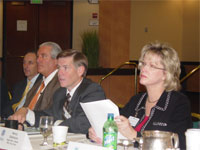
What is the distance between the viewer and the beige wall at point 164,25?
12.1 metres

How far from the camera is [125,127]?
241cm

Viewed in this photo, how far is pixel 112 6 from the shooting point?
8.09m

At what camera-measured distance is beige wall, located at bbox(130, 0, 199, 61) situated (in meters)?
12.1

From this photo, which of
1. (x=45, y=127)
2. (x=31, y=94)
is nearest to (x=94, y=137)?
(x=45, y=127)

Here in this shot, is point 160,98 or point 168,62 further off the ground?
point 168,62

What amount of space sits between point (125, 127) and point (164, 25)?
10.3 m

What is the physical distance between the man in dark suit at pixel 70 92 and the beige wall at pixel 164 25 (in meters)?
8.82

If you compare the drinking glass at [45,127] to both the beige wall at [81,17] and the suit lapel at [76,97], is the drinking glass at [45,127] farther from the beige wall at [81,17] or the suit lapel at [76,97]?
the beige wall at [81,17]

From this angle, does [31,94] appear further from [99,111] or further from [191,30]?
[191,30]

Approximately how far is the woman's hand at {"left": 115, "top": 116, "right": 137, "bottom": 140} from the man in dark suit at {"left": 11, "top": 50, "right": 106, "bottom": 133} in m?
0.63

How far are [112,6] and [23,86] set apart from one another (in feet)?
12.8

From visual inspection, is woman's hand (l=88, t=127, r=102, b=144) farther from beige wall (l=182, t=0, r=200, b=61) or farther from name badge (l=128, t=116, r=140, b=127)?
beige wall (l=182, t=0, r=200, b=61)

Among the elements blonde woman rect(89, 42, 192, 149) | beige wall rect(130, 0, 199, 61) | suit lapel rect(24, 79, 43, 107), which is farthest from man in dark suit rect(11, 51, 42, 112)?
beige wall rect(130, 0, 199, 61)

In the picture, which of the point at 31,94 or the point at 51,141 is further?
the point at 31,94
